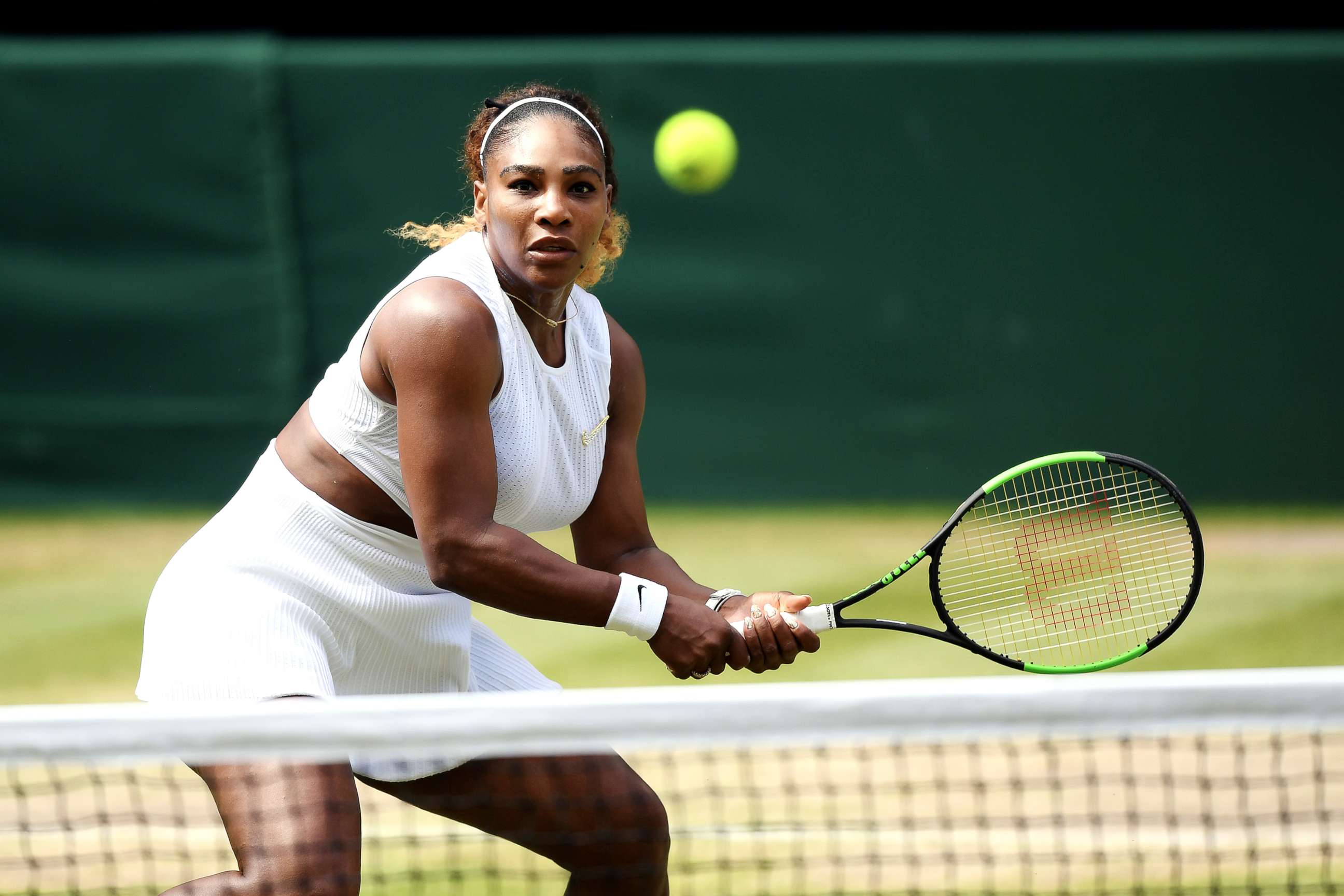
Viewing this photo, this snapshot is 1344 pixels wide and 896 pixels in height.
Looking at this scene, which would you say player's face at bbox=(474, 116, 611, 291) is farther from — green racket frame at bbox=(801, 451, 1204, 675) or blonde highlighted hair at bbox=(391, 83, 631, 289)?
green racket frame at bbox=(801, 451, 1204, 675)

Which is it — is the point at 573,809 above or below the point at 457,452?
below

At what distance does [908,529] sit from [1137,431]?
4.29 ft

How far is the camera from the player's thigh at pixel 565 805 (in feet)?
8.01

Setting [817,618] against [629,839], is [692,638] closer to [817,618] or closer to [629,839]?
[817,618]

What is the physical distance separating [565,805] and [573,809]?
0.05 feet

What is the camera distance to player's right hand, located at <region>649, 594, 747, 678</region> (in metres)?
2.43

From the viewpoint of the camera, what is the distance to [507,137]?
2.49m

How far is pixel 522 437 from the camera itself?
238cm

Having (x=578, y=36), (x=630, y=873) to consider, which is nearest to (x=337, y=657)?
(x=630, y=873)

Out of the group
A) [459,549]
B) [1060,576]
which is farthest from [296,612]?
[1060,576]

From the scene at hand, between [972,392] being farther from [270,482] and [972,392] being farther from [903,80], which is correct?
[270,482]

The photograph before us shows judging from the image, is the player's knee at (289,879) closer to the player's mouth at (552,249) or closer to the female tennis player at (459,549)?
the female tennis player at (459,549)

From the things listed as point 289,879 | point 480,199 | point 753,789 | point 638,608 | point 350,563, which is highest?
point 480,199

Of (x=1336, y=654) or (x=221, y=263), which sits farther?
(x=221, y=263)
